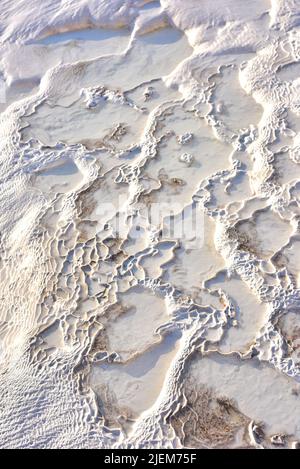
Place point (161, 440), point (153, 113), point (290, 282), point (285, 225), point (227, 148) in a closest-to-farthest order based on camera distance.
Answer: point (161, 440), point (290, 282), point (285, 225), point (227, 148), point (153, 113)

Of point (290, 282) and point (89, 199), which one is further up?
point (89, 199)

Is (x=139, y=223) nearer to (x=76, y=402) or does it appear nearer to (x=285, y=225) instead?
(x=285, y=225)

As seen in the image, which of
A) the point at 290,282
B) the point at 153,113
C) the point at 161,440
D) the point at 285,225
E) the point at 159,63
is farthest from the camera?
the point at 159,63

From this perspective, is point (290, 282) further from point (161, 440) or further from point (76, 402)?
point (76, 402)

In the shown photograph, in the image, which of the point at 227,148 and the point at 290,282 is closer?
the point at 290,282

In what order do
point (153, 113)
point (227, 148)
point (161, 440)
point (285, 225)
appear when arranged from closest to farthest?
point (161, 440), point (285, 225), point (227, 148), point (153, 113)

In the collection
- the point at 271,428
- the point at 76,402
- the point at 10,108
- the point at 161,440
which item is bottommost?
the point at 271,428

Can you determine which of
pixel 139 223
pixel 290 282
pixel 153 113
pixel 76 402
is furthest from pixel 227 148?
pixel 76 402

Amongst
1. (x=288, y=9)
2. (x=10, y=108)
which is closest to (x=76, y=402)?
(x=10, y=108)

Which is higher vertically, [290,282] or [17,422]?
[17,422]
